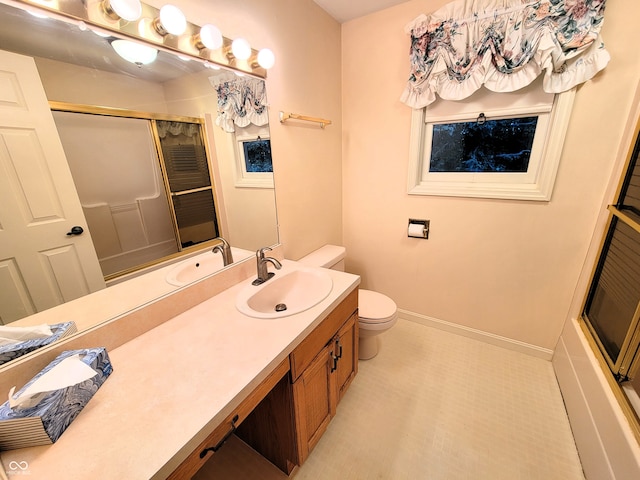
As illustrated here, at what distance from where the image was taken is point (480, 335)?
2055mm

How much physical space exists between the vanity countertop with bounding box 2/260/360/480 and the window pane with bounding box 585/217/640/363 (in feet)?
4.52

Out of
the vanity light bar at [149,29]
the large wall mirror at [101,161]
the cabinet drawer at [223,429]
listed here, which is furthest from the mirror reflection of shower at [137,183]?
the cabinet drawer at [223,429]

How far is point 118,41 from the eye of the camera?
36.7 inches

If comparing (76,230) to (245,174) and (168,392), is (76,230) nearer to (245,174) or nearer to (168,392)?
(168,392)

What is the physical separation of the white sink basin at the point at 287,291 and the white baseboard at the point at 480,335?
4.11 feet

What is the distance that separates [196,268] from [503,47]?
6.64 feet

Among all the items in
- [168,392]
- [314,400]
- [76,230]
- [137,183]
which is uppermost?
[137,183]

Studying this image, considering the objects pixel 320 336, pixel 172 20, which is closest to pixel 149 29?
pixel 172 20

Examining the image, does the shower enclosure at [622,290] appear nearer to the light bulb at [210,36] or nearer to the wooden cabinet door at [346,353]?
the wooden cabinet door at [346,353]

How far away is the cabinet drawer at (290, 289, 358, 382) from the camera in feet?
3.33

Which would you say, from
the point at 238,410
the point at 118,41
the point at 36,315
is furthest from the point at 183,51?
the point at 238,410

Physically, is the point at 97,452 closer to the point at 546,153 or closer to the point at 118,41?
the point at 118,41

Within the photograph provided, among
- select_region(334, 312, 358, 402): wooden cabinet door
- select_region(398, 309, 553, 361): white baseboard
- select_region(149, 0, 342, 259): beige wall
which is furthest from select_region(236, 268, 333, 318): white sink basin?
select_region(398, 309, 553, 361): white baseboard

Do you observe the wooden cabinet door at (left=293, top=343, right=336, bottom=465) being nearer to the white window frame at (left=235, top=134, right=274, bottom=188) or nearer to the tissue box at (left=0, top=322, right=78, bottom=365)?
the tissue box at (left=0, top=322, right=78, bottom=365)
